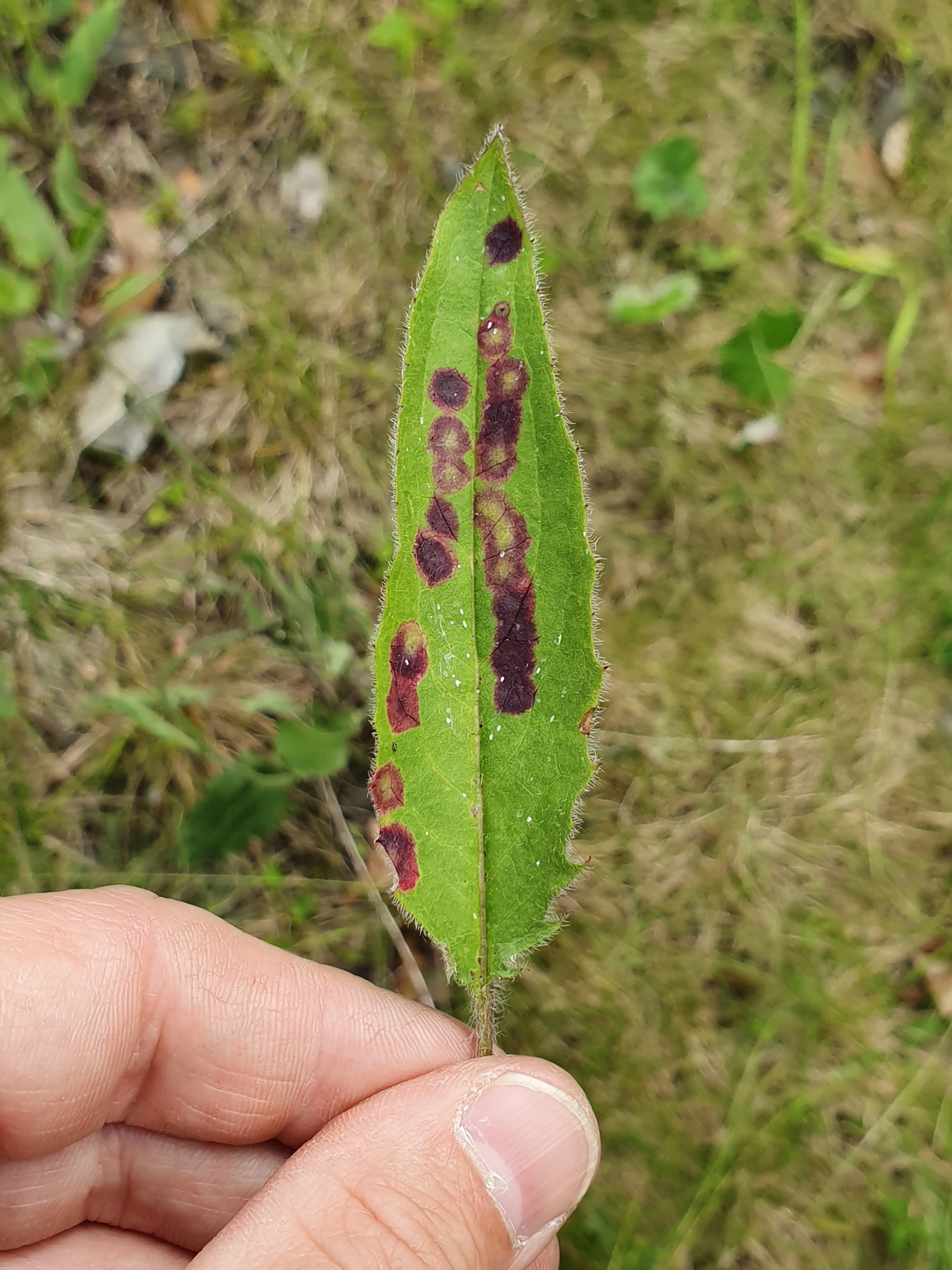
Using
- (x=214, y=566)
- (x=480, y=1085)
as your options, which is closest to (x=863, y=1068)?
(x=480, y=1085)

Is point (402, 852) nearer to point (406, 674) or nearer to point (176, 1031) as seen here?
point (406, 674)

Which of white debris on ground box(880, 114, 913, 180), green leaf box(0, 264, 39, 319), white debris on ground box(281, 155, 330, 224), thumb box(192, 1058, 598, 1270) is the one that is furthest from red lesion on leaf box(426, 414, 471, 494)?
white debris on ground box(880, 114, 913, 180)

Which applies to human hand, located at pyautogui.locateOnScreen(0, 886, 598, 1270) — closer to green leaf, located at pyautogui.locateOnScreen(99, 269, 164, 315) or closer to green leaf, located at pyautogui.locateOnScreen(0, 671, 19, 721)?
green leaf, located at pyautogui.locateOnScreen(0, 671, 19, 721)

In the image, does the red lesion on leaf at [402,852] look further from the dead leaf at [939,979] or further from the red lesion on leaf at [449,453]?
the dead leaf at [939,979]

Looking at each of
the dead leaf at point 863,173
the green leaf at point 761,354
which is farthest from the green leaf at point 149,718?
the dead leaf at point 863,173

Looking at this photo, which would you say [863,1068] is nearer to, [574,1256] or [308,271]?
[574,1256]
